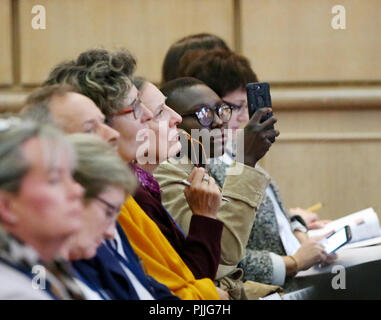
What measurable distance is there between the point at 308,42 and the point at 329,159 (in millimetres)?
618

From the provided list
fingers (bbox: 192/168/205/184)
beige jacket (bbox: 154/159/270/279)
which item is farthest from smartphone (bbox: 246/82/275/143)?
fingers (bbox: 192/168/205/184)

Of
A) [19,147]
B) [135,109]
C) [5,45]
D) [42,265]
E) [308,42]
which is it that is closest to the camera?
[19,147]

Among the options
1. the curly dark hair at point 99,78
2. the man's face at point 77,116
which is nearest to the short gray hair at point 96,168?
the man's face at point 77,116

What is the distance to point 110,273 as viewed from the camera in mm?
1729

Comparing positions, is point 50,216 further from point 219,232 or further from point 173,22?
point 173,22

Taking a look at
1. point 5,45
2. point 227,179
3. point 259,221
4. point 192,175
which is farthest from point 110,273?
point 5,45

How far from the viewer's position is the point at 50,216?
1288mm

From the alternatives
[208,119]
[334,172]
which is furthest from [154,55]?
[208,119]

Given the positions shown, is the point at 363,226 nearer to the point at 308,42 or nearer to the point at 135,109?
the point at 135,109

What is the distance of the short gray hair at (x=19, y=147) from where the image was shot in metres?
1.23

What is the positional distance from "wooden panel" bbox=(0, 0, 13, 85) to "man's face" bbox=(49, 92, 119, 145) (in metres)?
2.47

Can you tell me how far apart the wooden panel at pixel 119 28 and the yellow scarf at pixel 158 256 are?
2.30 m

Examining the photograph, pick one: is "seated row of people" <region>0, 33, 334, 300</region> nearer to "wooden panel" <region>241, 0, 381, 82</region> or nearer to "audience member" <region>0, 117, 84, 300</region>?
"audience member" <region>0, 117, 84, 300</region>
